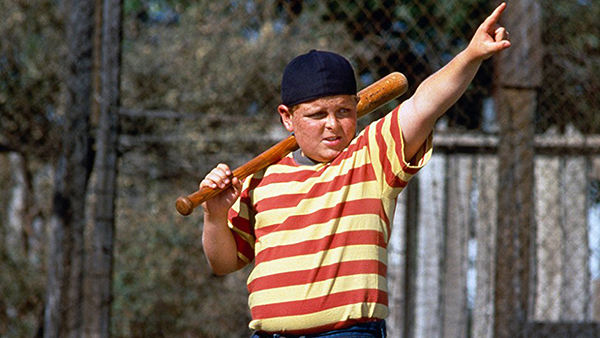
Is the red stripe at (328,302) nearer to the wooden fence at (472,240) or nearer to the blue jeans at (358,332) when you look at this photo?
the blue jeans at (358,332)

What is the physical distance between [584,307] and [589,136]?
0.93m

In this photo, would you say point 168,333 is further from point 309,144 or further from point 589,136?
point 309,144

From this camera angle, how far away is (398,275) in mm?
4586

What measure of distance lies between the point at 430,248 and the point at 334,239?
276cm

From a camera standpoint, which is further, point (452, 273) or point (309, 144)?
point (452, 273)

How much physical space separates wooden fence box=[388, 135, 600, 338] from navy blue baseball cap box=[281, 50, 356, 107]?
2486 millimetres

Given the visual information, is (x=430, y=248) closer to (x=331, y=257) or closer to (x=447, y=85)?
(x=331, y=257)

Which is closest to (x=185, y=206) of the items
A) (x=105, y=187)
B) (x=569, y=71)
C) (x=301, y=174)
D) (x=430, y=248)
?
(x=301, y=174)

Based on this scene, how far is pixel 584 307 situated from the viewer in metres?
4.53

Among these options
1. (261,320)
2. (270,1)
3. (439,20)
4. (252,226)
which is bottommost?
(261,320)

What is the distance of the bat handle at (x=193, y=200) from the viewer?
201 cm

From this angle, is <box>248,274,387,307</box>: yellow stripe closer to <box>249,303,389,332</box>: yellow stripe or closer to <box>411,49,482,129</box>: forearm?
<box>249,303,389,332</box>: yellow stripe

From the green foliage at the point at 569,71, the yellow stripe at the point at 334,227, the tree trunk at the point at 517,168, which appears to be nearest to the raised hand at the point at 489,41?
the yellow stripe at the point at 334,227

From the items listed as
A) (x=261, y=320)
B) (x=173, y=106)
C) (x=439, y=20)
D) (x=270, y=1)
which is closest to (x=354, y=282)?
(x=261, y=320)
